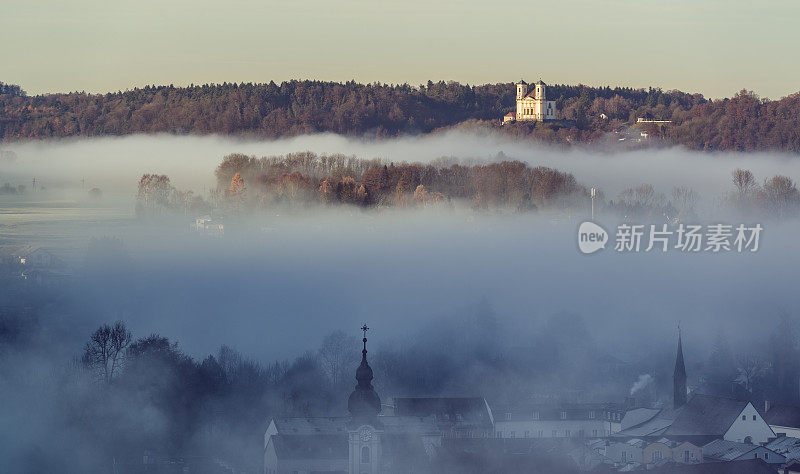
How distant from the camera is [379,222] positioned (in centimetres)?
11825

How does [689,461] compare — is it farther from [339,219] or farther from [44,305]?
[339,219]

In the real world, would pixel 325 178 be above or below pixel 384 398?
above

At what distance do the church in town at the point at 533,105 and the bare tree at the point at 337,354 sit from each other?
73.1 metres

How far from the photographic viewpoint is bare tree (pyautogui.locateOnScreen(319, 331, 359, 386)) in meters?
89.0

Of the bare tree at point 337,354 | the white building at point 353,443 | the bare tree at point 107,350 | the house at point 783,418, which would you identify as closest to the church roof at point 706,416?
the house at point 783,418

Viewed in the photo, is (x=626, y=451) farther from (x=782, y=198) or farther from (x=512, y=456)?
(x=782, y=198)

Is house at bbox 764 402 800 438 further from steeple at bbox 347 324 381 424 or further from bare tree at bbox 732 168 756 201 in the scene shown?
bare tree at bbox 732 168 756 201

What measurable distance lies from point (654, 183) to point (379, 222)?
26.4m

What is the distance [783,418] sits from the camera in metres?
80.7

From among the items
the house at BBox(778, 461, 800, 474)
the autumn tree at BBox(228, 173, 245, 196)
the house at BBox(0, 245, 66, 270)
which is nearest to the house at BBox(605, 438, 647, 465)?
the house at BBox(778, 461, 800, 474)

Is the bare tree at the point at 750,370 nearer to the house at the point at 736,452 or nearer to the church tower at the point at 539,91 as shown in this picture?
the house at the point at 736,452

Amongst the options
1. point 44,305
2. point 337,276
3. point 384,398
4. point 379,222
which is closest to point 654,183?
point 379,222

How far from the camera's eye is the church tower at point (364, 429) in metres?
70.1

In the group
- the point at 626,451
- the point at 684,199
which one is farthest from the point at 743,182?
the point at 626,451
